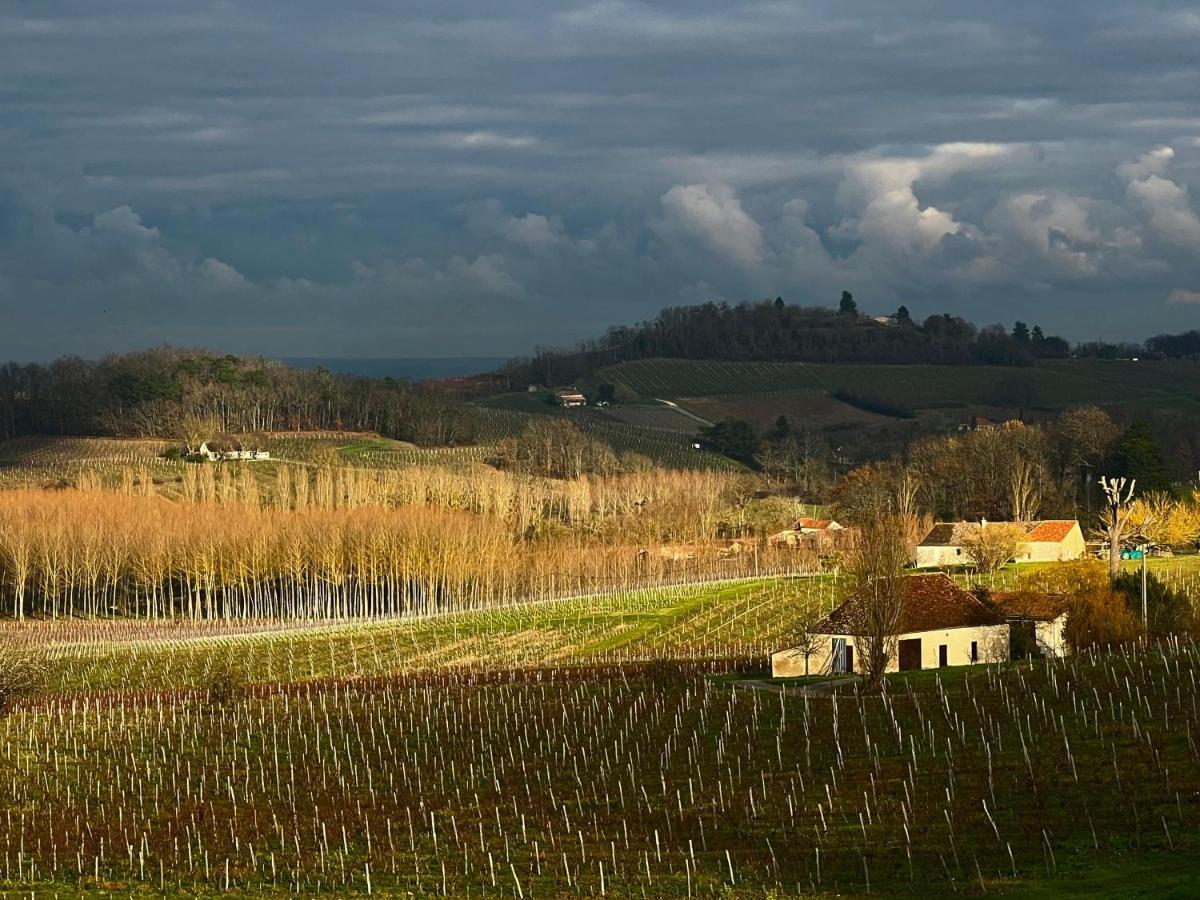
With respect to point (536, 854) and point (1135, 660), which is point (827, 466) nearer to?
point (1135, 660)

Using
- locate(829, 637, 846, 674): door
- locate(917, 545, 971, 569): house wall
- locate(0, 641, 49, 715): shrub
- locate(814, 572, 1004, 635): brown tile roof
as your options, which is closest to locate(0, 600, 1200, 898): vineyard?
locate(0, 641, 49, 715): shrub

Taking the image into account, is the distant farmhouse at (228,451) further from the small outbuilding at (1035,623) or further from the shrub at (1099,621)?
the shrub at (1099,621)

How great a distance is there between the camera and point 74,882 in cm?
3550

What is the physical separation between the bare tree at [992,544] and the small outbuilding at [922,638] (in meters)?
27.3

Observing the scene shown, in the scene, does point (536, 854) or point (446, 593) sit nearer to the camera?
point (536, 854)

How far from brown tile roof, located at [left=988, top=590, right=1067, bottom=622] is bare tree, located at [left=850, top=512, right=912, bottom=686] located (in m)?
→ 8.88

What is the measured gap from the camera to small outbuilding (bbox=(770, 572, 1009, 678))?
5841 centimetres

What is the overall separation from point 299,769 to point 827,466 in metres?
131

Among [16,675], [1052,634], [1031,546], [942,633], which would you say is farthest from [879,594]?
[1031,546]

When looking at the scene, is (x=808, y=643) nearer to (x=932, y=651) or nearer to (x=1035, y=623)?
(x=932, y=651)

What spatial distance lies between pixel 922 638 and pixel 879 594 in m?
8.53

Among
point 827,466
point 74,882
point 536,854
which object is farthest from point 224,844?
point 827,466

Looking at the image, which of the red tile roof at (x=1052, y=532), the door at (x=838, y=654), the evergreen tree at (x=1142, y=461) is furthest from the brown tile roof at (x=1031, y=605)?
the evergreen tree at (x=1142, y=461)

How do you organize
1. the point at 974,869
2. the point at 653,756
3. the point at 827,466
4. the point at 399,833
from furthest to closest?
the point at 827,466 < the point at 653,756 < the point at 399,833 < the point at 974,869
